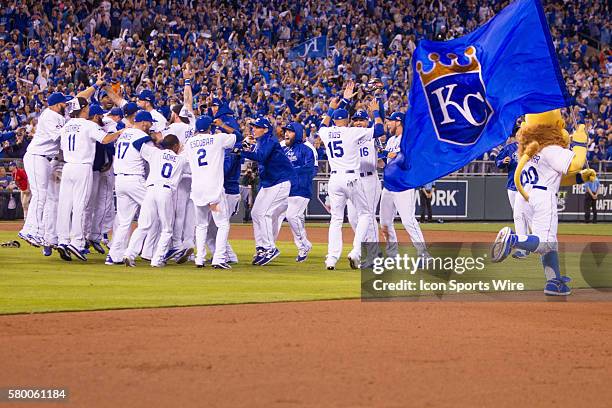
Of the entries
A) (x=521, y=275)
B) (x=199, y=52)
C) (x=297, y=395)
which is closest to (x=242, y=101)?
(x=199, y=52)

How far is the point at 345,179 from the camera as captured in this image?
15.9 m

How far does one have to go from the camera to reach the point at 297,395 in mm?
6637

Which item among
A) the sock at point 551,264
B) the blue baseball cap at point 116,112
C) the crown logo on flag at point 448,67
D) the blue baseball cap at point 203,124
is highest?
the crown logo on flag at point 448,67

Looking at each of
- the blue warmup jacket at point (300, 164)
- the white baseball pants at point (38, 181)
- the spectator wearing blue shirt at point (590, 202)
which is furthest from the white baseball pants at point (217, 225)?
the spectator wearing blue shirt at point (590, 202)

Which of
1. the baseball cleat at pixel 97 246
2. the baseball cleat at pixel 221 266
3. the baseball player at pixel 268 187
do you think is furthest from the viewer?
the baseball cleat at pixel 97 246

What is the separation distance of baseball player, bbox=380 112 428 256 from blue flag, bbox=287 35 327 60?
2124 cm

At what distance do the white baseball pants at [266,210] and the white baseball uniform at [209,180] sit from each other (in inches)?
35.0

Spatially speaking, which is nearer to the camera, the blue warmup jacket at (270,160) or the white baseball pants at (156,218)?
the white baseball pants at (156,218)

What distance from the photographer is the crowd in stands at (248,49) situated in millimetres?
31906

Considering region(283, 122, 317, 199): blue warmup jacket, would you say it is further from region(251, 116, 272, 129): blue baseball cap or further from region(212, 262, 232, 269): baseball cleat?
region(212, 262, 232, 269): baseball cleat

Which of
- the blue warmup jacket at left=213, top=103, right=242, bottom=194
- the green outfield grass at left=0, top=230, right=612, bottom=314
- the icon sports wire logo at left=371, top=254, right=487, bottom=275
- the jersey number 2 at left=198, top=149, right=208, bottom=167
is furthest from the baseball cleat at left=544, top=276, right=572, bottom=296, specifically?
the blue warmup jacket at left=213, top=103, right=242, bottom=194

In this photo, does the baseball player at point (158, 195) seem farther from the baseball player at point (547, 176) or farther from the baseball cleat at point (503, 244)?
the baseball cleat at point (503, 244)

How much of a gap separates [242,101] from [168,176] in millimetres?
17469

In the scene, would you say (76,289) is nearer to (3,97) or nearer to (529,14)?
(529,14)
